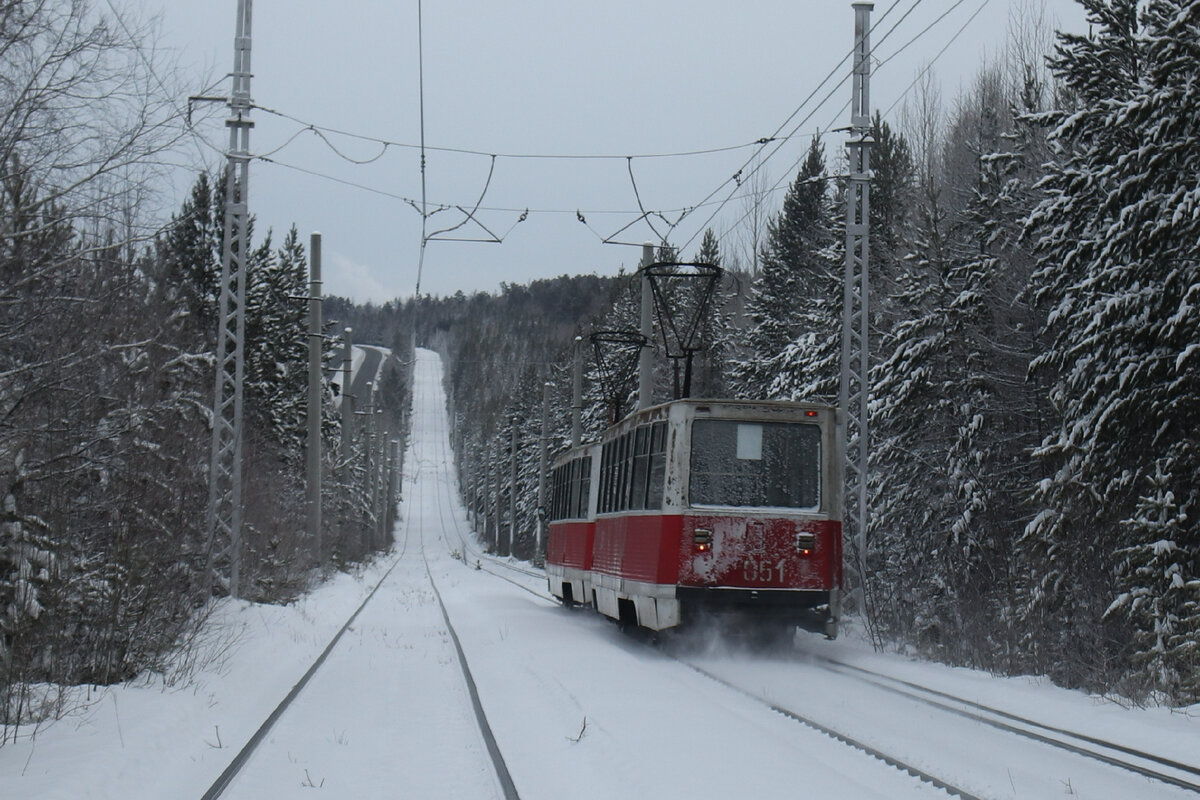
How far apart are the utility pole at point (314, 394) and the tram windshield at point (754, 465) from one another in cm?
1650

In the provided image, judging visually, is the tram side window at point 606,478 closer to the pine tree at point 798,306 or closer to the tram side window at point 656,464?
the tram side window at point 656,464

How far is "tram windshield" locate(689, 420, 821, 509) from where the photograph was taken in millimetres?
15117

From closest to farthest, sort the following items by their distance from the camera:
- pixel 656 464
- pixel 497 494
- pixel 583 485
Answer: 1. pixel 656 464
2. pixel 583 485
3. pixel 497 494

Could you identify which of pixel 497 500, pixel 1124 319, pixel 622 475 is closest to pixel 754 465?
pixel 622 475

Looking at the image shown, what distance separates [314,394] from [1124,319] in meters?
20.7

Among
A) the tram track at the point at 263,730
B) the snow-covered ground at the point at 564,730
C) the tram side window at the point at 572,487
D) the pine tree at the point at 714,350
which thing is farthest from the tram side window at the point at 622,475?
the pine tree at the point at 714,350

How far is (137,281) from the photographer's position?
45.4 ft

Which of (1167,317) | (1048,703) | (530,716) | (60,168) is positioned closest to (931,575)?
(1167,317)

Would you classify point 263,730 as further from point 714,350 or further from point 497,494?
point 497,494

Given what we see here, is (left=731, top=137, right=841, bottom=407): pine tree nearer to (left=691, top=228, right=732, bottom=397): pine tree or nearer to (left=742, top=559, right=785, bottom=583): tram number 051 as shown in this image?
(left=691, top=228, right=732, bottom=397): pine tree

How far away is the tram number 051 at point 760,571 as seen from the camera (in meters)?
14.9

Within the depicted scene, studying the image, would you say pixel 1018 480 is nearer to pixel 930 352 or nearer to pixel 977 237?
pixel 930 352

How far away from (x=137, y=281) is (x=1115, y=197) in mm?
10944

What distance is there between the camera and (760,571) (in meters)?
14.9
